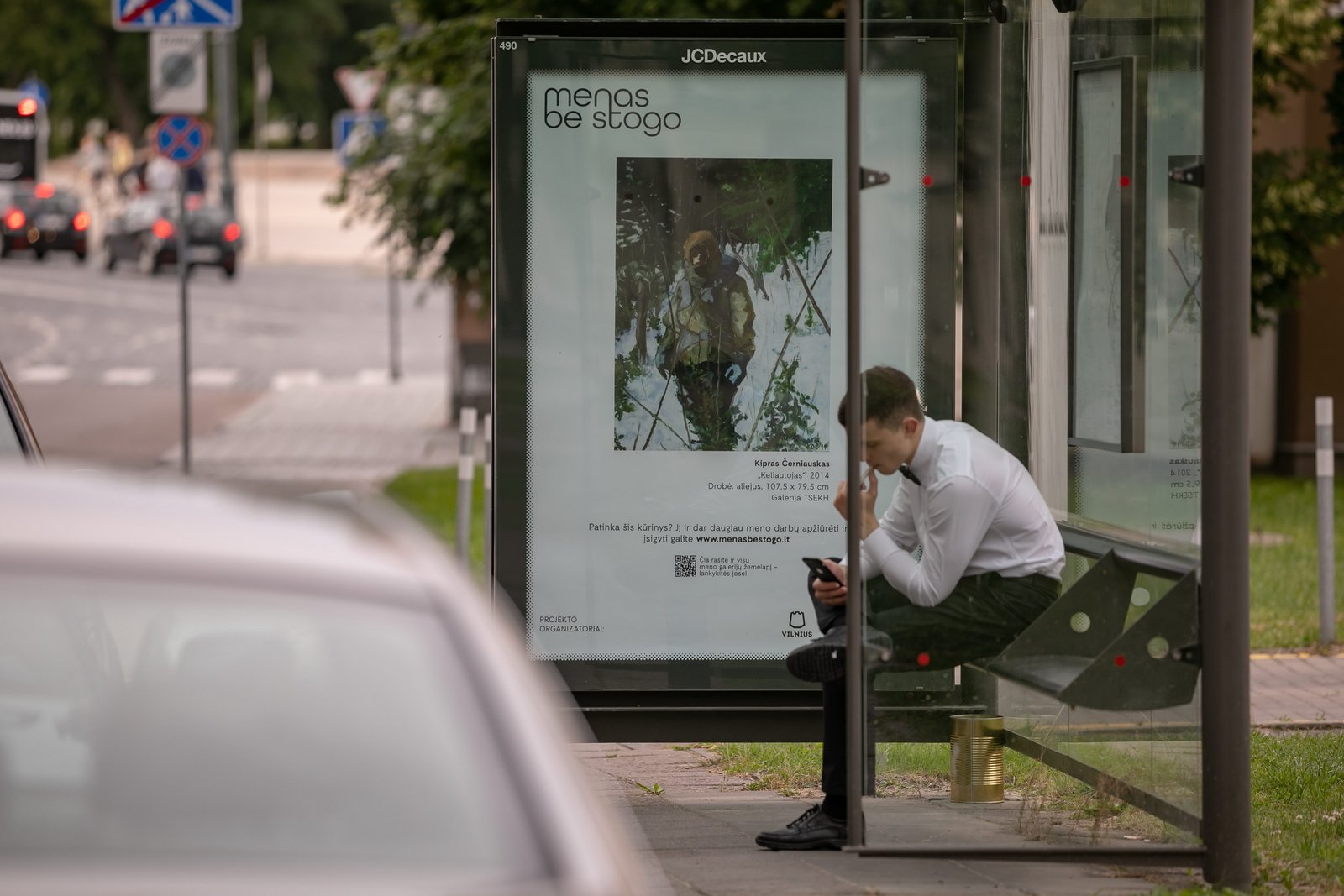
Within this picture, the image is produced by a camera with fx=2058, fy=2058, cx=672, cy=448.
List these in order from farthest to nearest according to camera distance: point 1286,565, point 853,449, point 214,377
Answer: point 214,377, point 1286,565, point 853,449

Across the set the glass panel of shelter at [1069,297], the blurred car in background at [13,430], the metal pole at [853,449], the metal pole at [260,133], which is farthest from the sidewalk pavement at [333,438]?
the metal pole at [260,133]

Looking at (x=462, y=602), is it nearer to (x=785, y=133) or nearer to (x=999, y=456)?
(x=999, y=456)

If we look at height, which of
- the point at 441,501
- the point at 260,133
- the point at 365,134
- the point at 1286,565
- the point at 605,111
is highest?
the point at 260,133

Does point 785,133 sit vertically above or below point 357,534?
above

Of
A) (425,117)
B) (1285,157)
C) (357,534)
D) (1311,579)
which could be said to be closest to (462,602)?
(357,534)

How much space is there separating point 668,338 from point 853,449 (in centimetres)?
139

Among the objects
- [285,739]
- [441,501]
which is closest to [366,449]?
[441,501]

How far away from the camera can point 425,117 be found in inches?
642

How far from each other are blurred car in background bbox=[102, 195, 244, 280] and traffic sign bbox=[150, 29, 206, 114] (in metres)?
27.4

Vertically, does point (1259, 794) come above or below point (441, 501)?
below

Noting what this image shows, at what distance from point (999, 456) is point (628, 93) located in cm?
173

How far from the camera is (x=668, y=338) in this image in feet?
21.7

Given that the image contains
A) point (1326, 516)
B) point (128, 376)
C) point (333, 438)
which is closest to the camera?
point (1326, 516)

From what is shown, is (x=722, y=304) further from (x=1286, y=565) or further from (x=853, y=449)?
(x=1286, y=565)
